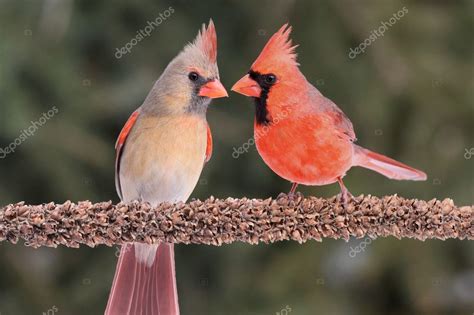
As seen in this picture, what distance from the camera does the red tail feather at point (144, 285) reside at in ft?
4.01

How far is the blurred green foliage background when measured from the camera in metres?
2.52

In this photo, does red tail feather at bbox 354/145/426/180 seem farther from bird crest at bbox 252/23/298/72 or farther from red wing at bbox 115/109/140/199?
red wing at bbox 115/109/140/199

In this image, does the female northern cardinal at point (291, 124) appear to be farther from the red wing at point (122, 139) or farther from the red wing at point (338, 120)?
the red wing at point (122, 139)

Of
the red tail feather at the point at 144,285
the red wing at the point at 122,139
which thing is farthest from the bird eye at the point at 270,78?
the red tail feather at the point at 144,285

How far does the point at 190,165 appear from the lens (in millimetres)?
1133

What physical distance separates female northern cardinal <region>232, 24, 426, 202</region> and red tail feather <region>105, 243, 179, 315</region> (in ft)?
1.04

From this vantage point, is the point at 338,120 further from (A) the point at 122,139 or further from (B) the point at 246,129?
(B) the point at 246,129

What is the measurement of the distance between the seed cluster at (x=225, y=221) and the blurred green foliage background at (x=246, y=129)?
1179 millimetres

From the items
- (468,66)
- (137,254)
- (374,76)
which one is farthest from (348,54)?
(137,254)

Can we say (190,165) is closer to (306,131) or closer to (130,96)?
(306,131)

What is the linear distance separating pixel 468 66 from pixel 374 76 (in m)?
0.48

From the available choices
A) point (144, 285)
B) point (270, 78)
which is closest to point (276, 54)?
point (270, 78)

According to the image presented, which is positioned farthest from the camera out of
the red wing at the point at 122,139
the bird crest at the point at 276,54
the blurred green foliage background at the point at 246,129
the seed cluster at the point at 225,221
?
the blurred green foliage background at the point at 246,129

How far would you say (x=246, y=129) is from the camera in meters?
2.38
